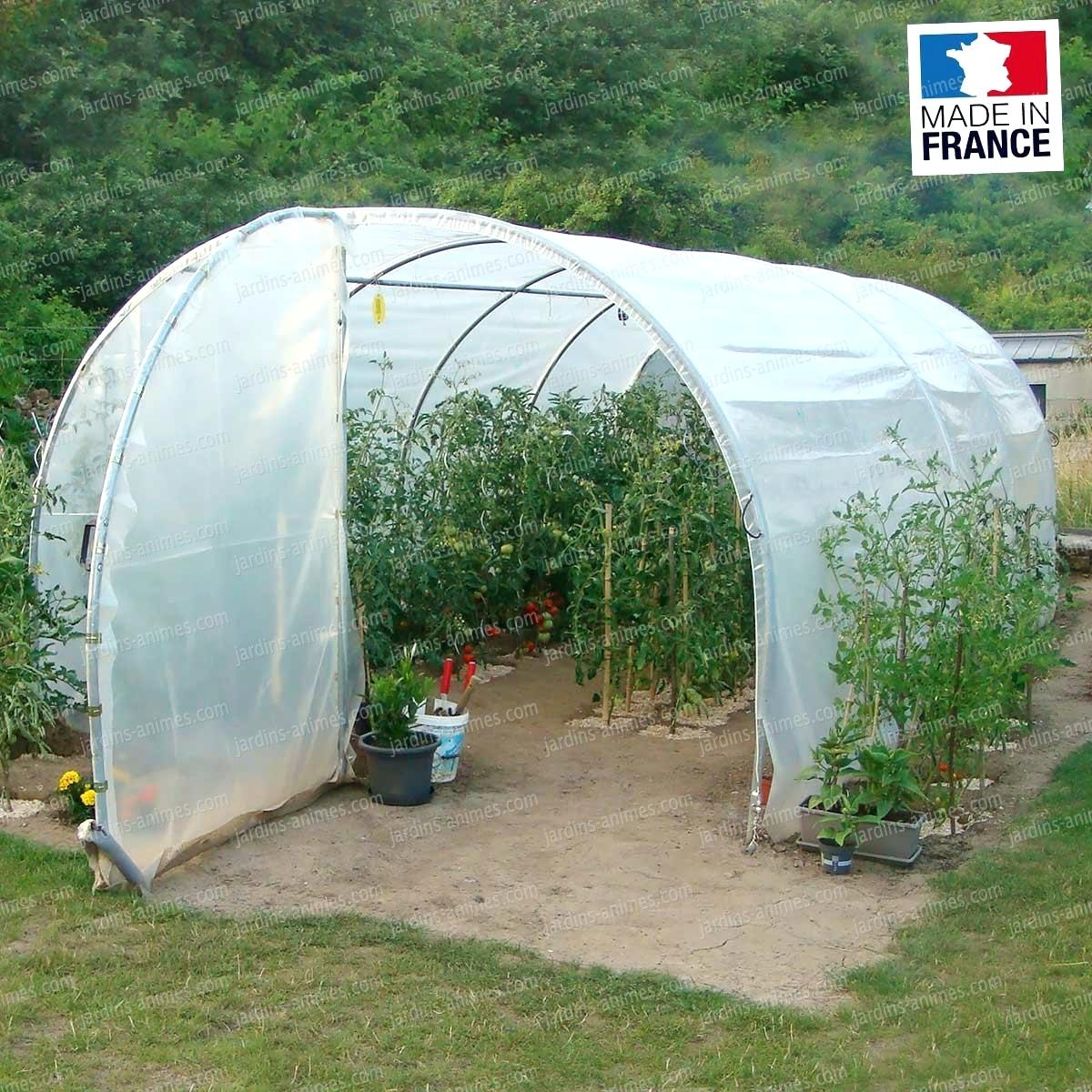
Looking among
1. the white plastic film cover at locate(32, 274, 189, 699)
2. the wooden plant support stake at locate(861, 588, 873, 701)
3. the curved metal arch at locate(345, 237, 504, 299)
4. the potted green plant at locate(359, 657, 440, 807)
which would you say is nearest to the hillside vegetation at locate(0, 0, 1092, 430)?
the curved metal arch at locate(345, 237, 504, 299)

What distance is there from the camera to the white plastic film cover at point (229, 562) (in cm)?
462

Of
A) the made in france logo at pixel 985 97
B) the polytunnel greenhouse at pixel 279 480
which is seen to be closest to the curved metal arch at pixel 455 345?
the polytunnel greenhouse at pixel 279 480

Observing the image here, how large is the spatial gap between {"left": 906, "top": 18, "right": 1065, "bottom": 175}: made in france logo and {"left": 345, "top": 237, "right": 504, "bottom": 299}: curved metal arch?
1370 centimetres

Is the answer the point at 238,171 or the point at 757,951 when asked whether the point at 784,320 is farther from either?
the point at 238,171

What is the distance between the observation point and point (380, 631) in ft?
20.6

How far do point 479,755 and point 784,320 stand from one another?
103 inches

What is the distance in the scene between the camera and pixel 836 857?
4840mm

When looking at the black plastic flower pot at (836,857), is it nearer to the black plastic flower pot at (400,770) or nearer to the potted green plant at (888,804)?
the potted green plant at (888,804)

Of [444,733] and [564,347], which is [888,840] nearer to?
[444,733]

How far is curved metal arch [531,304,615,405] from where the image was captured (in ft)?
30.0

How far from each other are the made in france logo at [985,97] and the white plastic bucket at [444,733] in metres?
16.0

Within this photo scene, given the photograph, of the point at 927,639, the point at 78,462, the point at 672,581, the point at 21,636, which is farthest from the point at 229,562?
the point at 927,639

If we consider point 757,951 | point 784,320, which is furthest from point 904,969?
point 784,320

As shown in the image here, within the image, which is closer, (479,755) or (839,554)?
(839,554)
